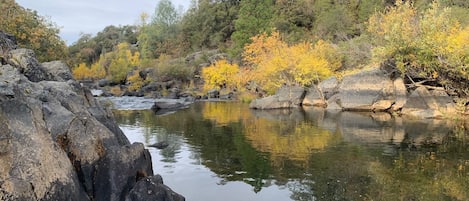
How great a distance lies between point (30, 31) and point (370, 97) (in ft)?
99.4

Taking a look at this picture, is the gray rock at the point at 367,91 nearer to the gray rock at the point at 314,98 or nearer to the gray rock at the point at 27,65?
the gray rock at the point at 314,98

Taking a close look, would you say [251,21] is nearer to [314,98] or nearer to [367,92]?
[314,98]

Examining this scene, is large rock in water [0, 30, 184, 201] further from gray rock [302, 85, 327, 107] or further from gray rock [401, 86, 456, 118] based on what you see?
gray rock [302, 85, 327, 107]

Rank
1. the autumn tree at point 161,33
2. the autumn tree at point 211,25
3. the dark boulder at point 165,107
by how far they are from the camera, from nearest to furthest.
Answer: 1. the dark boulder at point 165,107
2. the autumn tree at point 211,25
3. the autumn tree at point 161,33

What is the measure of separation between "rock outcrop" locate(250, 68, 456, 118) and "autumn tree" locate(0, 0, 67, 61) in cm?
1966

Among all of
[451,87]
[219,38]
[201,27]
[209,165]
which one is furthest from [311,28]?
[209,165]

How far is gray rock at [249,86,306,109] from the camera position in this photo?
46469 millimetres

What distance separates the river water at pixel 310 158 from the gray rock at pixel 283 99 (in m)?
10.1

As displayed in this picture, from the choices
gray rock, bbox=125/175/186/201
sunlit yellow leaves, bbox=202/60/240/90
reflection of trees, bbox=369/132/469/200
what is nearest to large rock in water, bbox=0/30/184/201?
gray rock, bbox=125/175/186/201

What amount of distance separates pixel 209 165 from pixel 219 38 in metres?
81.4

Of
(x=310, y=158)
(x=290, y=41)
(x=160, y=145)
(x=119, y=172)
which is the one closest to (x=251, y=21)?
(x=290, y=41)

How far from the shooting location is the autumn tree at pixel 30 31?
3734 cm

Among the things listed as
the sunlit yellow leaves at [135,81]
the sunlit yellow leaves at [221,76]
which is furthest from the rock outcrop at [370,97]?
the sunlit yellow leaves at [135,81]

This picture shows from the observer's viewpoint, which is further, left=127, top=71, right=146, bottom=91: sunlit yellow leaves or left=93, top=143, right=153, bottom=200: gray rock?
left=127, top=71, right=146, bottom=91: sunlit yellow leaves
